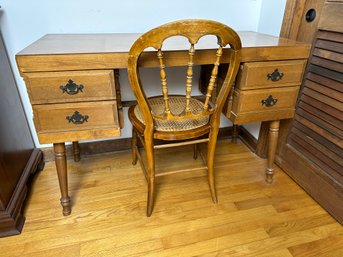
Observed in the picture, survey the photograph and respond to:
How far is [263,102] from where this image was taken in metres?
1.20

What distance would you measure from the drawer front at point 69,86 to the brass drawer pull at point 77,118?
2.4 inches

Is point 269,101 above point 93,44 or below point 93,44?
below

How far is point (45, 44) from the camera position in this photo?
107 centimetres

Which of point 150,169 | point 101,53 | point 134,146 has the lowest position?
point 134,146

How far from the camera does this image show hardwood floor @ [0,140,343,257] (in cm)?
109

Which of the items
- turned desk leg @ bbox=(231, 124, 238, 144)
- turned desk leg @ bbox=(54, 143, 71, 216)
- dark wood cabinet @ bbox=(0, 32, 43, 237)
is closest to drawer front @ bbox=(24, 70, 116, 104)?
turned desk leg @ bbox=(54, 143, 71, 216)

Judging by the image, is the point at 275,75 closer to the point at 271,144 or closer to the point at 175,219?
the point at 271,144

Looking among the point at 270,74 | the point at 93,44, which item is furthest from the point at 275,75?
the point at 93,44

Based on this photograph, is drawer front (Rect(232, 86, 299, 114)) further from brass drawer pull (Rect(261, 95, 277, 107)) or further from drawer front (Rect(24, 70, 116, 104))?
drawer front (Rect(24, 70, 116, 104))

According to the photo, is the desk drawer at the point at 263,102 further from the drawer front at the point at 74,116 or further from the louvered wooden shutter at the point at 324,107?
the drawer front at the point at 74,116

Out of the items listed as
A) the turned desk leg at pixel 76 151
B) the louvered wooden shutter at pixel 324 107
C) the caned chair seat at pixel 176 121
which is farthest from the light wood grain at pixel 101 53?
the turned desk leg at pixel 76 151

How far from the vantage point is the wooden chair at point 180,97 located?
84cm

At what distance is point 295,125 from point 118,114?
0.98 metres

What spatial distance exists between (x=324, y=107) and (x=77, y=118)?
1138mm
